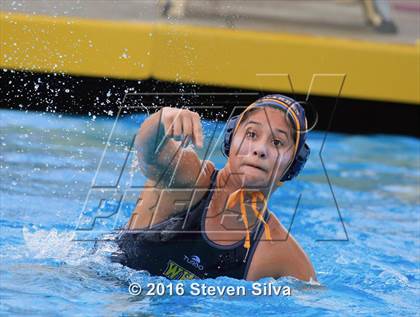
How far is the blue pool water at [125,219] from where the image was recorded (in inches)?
116

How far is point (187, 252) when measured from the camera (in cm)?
292

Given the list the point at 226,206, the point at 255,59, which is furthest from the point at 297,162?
the point at 255,59

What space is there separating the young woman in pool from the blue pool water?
0.21ft

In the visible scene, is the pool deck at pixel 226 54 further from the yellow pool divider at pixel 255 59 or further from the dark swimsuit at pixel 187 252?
the dark swimsuit at pixel 187 252

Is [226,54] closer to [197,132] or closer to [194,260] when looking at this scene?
[194,260]

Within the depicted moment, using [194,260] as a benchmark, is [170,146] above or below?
above

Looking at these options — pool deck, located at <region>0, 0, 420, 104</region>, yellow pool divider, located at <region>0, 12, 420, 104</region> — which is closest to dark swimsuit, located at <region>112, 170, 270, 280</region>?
pool deck, located at <region>0, 0, 420, 104</region>

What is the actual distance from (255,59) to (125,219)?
198 cm

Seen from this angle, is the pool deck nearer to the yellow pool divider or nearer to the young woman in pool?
the yellow pool divider

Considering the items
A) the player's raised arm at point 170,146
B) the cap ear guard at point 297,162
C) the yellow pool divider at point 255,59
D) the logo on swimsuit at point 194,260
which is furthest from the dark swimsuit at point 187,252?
the yellow pool divider at point 255,59

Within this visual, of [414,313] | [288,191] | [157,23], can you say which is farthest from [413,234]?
[157,23]

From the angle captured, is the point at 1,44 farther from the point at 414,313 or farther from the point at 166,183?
the point at 414,313

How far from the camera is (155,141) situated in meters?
2.80

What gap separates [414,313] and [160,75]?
8.77 ft
